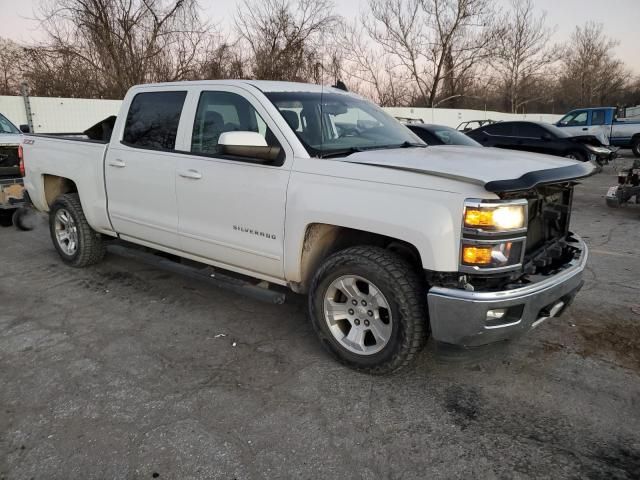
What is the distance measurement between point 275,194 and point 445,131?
841 cm

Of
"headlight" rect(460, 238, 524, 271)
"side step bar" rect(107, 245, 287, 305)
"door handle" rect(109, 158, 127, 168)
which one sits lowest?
"side step bar" rect(107, 245, 287, 305)

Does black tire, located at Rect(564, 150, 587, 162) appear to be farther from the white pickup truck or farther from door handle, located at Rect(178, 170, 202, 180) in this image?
door handle, located at Rect(178, 170, 202, 180)

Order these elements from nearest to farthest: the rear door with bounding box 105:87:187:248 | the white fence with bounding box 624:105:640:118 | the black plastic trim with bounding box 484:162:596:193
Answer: the black plastic trim with bounding box 484:162:596:193
the rear door with bounding box 105:87:187:248
the white fence with bounding box 624:105:640:118

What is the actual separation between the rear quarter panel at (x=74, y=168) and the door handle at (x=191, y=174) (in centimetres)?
129

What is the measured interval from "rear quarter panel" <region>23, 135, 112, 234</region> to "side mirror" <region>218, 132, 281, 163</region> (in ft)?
6.81

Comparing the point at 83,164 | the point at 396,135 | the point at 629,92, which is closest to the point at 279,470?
the point at 396,135

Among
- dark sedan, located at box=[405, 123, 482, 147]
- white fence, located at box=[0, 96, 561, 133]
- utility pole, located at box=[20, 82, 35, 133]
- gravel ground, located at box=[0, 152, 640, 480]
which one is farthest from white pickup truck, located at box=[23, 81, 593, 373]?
white fence, located at box=[0, 96, 561, 133]

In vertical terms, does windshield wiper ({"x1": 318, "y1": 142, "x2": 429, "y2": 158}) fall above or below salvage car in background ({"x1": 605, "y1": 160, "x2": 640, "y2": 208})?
above

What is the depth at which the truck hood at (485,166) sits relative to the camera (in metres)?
2.70

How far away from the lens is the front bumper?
107 inches

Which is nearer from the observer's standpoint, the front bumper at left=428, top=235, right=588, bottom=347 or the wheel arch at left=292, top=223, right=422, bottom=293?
the front bumper at left=428, top=235, right=588, bottom=347

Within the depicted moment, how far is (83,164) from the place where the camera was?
198 inches

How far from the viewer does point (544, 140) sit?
14328 mm

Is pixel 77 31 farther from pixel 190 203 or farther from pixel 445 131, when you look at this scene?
pixel 190 203
